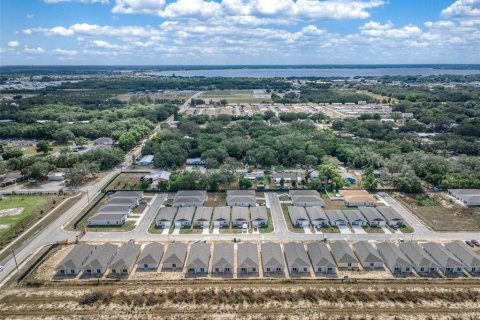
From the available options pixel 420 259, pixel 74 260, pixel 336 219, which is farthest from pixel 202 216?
pixel 420 259

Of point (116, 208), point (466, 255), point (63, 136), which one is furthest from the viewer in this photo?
point (63, 136)

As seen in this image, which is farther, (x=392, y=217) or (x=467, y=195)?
(x=467, y=195)

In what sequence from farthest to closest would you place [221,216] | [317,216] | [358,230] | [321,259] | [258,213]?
[258,213]
[221,216]
[317,216]
[358,230]
[321,259]

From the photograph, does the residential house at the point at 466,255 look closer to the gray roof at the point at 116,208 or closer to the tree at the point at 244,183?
the tree at the point at 244,183

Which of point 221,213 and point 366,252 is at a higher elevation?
point 366,252

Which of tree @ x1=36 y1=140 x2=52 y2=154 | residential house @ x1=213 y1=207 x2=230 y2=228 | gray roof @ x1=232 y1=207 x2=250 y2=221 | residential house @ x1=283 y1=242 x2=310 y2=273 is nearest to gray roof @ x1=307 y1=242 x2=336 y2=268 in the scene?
residential house @ x1=283 y1=242 x2=310 y2=273

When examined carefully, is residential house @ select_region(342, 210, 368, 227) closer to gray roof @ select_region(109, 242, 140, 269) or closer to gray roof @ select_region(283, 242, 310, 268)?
gray roof @ select_region(283, 242, 310, 268)

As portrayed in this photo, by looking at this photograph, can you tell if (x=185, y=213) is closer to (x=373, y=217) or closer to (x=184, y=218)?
(x=184, y=218)

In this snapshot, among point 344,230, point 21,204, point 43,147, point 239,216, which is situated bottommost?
point 344,230
